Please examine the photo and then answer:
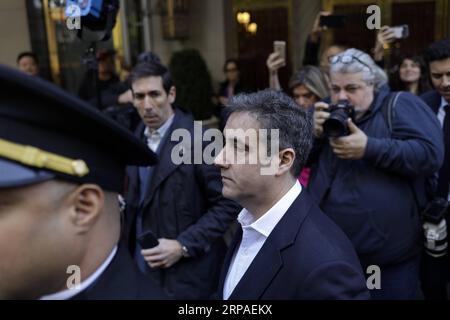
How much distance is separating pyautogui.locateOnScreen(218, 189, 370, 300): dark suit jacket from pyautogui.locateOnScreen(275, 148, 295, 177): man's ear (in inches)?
4.6

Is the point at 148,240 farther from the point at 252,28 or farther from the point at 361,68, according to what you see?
the point at 252,28

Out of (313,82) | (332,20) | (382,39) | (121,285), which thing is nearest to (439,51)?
(382,39)

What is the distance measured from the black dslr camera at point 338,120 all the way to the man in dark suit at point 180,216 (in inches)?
25.7

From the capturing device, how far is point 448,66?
9.42ft

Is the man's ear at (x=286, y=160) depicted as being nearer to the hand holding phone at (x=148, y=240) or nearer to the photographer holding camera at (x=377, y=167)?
the photographer holding camera at (x=377, y=167)

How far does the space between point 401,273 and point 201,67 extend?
17.8 feet

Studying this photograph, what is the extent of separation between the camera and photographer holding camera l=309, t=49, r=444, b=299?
7.57 ft

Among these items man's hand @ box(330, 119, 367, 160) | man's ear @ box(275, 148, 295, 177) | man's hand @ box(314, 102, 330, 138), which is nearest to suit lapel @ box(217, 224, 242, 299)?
man's ear @ box(275, 148, 295, 177)

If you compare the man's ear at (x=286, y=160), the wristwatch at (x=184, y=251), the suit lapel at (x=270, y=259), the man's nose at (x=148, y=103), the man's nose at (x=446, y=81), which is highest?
the man's nose at (x=446, y=81)

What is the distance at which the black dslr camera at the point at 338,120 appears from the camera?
7.46 ft

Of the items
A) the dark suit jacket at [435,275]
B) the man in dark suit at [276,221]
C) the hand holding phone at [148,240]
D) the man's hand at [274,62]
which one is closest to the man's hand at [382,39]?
the man's hand at [274,62]

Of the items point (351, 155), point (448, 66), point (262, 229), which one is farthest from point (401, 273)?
point (448, 66)

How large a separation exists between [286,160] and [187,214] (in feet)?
3.18
